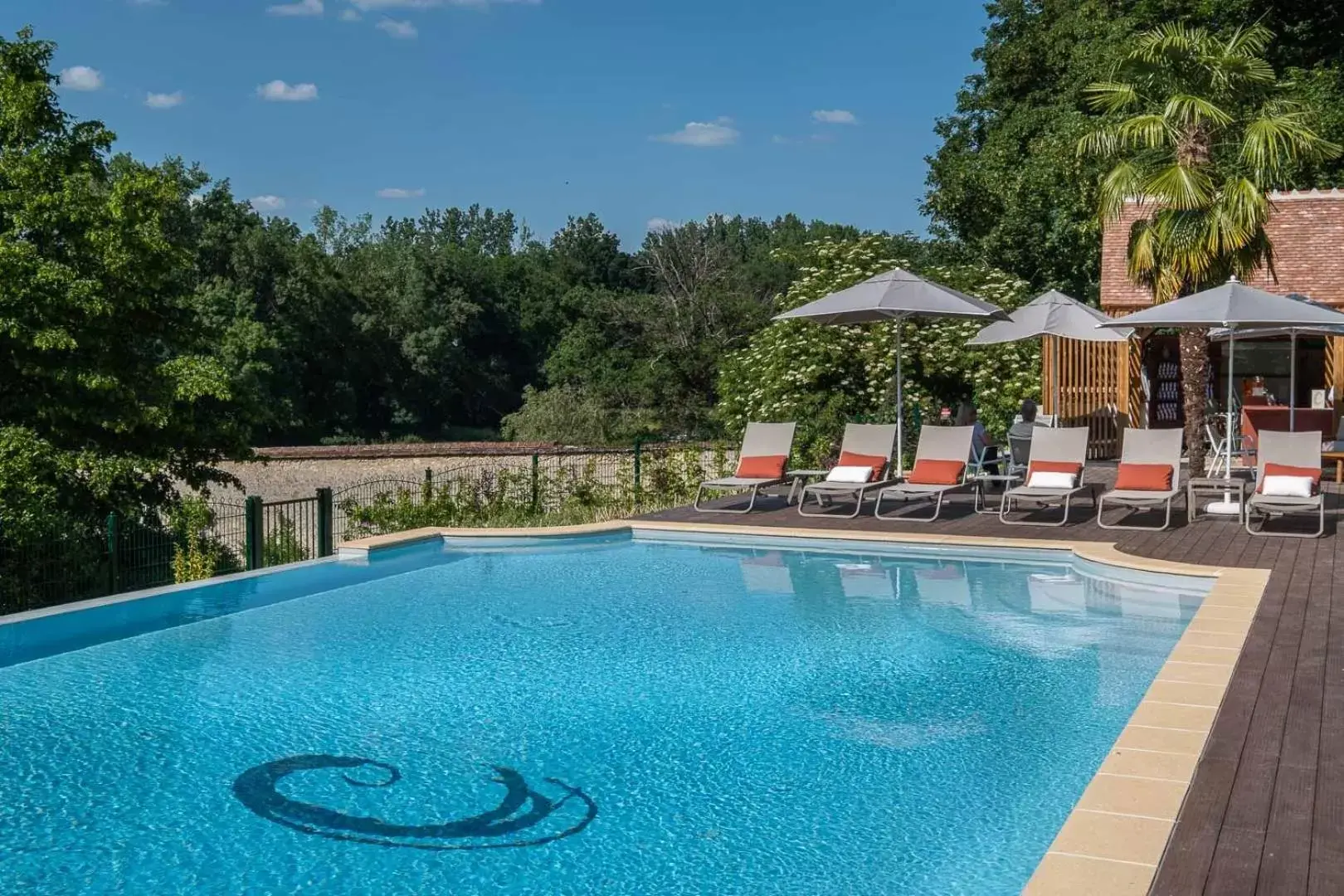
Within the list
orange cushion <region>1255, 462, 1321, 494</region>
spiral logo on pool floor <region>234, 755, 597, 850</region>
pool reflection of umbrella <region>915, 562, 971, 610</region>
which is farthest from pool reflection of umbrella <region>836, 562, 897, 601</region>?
spiral logo on pool floor <region>234, 755, 597, 850</region>

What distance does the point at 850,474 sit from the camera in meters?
13.1

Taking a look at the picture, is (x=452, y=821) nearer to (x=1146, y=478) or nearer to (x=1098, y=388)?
(x=1146, y=478)

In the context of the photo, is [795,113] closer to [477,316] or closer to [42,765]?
[477,316]

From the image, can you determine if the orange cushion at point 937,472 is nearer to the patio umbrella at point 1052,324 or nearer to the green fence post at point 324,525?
the patio umbrella at point 1052,324

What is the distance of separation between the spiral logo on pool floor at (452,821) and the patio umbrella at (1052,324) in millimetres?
10315

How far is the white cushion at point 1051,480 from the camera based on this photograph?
12117 mm

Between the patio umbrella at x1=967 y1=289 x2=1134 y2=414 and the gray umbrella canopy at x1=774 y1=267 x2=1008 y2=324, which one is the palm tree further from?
the gray umbrella canopy at x1=774 y1=267 x2=1008 y2=324

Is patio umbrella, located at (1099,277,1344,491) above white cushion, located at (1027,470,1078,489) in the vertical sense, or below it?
above

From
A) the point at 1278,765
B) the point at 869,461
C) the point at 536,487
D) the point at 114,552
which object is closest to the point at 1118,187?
the point at 869,461

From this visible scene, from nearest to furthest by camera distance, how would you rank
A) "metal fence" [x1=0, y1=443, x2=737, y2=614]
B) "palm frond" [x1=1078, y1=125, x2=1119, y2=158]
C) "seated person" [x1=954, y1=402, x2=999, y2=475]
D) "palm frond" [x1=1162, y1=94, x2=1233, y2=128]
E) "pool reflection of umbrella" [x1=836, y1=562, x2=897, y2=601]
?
"pool reflection of umbrella" [x1=836, y1=562, x2=897, y2=601]
"metal fence" [x1=0, y1=443, x2=737, y2=614]
"palm frond" [x1=1162, y1=94, x2=1233, y2=128]
"palm frond" [x1=1078, y1=125, x2=1119, y2=158]
"seated person" [x1=954, y1=402, x2=999, y2=475]

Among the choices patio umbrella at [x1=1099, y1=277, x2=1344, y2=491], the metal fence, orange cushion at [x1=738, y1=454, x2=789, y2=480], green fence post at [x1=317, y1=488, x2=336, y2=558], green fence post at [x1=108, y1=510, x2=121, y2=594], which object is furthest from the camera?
orange cushion at [x1=738, y1=454, x2=789, y2=480]

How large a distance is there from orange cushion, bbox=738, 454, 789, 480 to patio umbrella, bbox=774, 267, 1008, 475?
137cm

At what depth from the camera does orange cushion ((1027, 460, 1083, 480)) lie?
12156 mm

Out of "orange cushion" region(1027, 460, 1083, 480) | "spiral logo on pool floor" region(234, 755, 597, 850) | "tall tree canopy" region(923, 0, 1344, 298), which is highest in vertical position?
"tall tree canopy" region(923, 0, 1344, 298)
